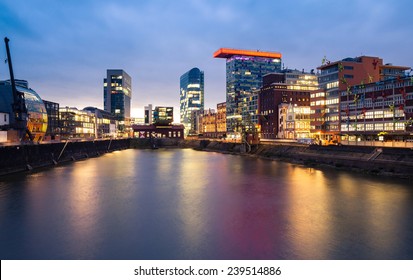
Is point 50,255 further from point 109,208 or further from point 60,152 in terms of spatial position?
point 60,152

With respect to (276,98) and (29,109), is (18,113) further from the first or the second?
(276,98)

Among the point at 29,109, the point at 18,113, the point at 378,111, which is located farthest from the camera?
the point at 29,109

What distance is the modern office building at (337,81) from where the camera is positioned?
399 feet

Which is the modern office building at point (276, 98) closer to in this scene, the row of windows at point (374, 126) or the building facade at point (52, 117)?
the row of windows at point (374, 126)

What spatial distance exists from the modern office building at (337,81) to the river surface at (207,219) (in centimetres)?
7761

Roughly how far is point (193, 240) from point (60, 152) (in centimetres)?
7198

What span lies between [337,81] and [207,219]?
110338mm

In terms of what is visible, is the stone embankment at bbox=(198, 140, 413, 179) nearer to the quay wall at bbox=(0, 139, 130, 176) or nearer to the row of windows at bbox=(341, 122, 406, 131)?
the row of windows at bbox=(341, 122, 406, 131)

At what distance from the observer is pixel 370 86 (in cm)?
10688

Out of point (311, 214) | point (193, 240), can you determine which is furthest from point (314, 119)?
point (193, 240)

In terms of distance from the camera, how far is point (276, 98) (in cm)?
16900

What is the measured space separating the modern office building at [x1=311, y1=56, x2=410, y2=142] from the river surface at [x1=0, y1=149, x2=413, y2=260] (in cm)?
7761

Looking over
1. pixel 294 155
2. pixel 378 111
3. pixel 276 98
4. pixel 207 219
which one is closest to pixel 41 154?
pixel 207 219

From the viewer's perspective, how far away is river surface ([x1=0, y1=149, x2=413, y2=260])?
2216 centimetres
